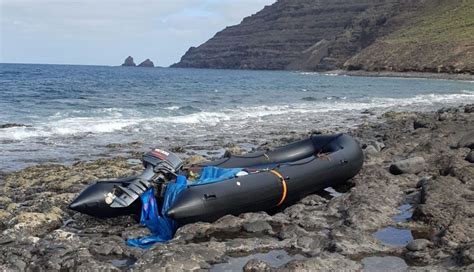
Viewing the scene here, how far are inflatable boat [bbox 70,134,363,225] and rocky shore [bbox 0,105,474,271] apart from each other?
0.16 m

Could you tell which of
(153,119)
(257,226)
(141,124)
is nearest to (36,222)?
(257,226)

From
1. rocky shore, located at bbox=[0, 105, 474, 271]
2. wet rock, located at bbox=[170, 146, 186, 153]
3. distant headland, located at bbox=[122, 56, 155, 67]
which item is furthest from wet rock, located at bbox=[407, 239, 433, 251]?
distant headland, located at bbox=[122, 56, 155, 67]

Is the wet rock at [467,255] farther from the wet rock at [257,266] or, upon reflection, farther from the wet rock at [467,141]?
the wet rock at [467,141]

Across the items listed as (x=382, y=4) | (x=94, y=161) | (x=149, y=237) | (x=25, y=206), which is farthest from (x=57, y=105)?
(x=382, y=4)

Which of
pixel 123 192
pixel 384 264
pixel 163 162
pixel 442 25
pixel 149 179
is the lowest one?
pixel 384 264

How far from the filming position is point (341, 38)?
103m

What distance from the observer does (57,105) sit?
888 inches

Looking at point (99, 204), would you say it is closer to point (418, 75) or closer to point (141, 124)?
point (141, 124)

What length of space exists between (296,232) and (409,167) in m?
3.33

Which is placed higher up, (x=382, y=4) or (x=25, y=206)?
(x=382, y=4)

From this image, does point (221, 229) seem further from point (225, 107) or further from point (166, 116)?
point (225, 107)

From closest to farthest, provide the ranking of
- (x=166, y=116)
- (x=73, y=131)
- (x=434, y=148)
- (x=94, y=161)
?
(x=434, y=148) < (x=94, y=161) < (x=73, y=131) < (x=166, y=116)

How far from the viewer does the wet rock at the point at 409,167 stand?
8148 millimetres

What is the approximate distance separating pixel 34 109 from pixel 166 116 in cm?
525
